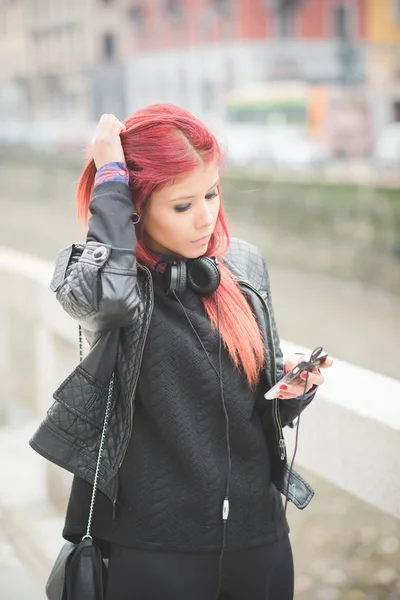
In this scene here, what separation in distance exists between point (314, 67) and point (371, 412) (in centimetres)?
3917

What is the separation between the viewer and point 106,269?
1.63m

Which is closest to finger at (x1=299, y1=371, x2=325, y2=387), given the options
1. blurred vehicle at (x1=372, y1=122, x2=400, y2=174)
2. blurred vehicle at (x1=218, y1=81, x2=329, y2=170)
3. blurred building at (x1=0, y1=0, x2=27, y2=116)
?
blurred vehicle at (x1=372, y1=122, x2=400, y2=174)

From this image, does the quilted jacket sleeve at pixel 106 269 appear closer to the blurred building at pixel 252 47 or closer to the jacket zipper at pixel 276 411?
the jacket zipper at pixel 276 411

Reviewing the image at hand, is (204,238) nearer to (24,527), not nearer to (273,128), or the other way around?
(24,527)

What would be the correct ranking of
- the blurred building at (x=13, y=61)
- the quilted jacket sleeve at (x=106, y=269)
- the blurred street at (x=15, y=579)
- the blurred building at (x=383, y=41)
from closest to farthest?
the quilted jacket sleeve at (x=106, y=269)
the blurred street at (x=15, y=579)
the blurred building at (x=383, y=41)
the blurred building at (x=13, y=61)

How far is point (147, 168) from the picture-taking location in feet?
5.49

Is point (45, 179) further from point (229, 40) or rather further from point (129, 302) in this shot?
point (129, 302)

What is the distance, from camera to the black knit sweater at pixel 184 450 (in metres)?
1.70

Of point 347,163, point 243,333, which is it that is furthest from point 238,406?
point 347,163

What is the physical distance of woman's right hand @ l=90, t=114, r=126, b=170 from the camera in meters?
1.66

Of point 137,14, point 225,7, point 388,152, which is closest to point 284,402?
point 388,152

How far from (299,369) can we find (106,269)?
0.42 metres

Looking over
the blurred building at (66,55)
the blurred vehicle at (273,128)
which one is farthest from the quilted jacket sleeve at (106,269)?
the blurred building at (66,55)

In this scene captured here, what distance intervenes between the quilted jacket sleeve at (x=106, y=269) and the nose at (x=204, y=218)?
5.2 inches
